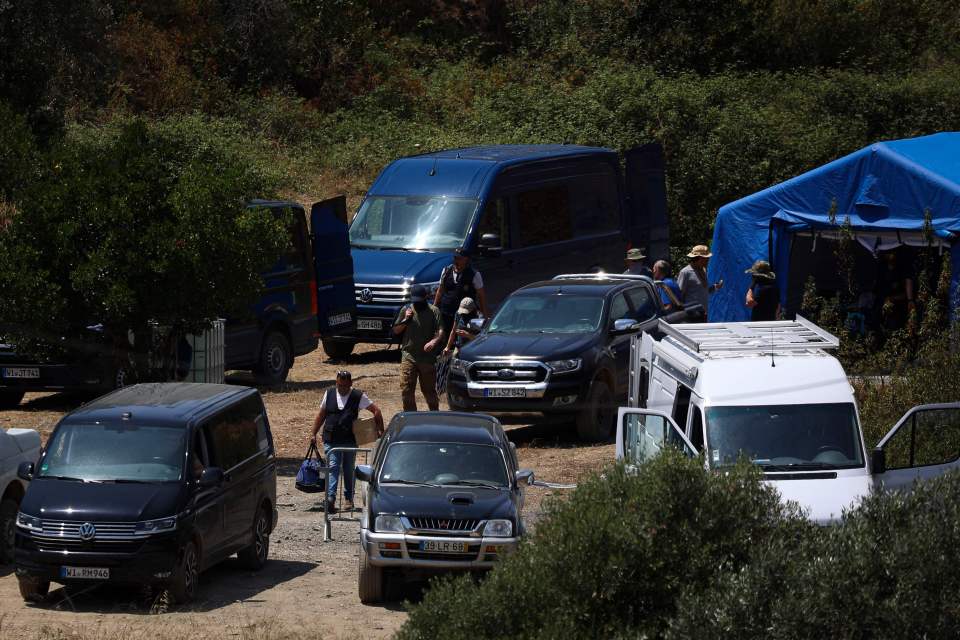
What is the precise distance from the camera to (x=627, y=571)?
22.5 feet

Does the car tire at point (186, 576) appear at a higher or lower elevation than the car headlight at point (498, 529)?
lower

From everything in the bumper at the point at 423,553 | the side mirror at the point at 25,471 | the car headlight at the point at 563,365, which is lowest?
the bumper at the point at 423,553

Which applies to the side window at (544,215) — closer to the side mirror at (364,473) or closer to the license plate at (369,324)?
the license plate at (369,324)

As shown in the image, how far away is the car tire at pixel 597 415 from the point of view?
16.1 metres

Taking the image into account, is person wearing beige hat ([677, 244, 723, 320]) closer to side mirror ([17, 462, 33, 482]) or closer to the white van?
the white van

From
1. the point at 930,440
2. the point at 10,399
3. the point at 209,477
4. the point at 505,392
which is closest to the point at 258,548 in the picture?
the point at 209,477

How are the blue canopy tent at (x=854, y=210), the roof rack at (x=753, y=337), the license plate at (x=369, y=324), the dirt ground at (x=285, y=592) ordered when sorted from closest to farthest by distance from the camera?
the dirt ground at (x=285, y=592) < the roof rack at (x=753, y=337) < the blue canopy tent at (x=854, y=210) < the license plate at (x=369, y=324)

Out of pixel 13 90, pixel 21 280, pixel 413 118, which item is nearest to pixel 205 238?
pixel 21 280

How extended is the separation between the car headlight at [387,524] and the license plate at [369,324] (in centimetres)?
1011

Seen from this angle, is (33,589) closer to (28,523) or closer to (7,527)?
(28,523)

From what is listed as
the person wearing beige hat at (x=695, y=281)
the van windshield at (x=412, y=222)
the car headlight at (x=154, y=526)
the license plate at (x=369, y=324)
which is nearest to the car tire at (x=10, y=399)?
the license plate at (x=369, y=324)

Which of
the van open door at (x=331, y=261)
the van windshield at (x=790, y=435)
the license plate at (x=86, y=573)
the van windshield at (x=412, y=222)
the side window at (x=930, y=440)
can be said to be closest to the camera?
the license plate at (x=86, y=573)

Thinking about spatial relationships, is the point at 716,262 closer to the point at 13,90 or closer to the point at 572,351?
the point at 572,351

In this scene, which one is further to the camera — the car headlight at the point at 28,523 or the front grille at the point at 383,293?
the front grille at the point at 383,293
